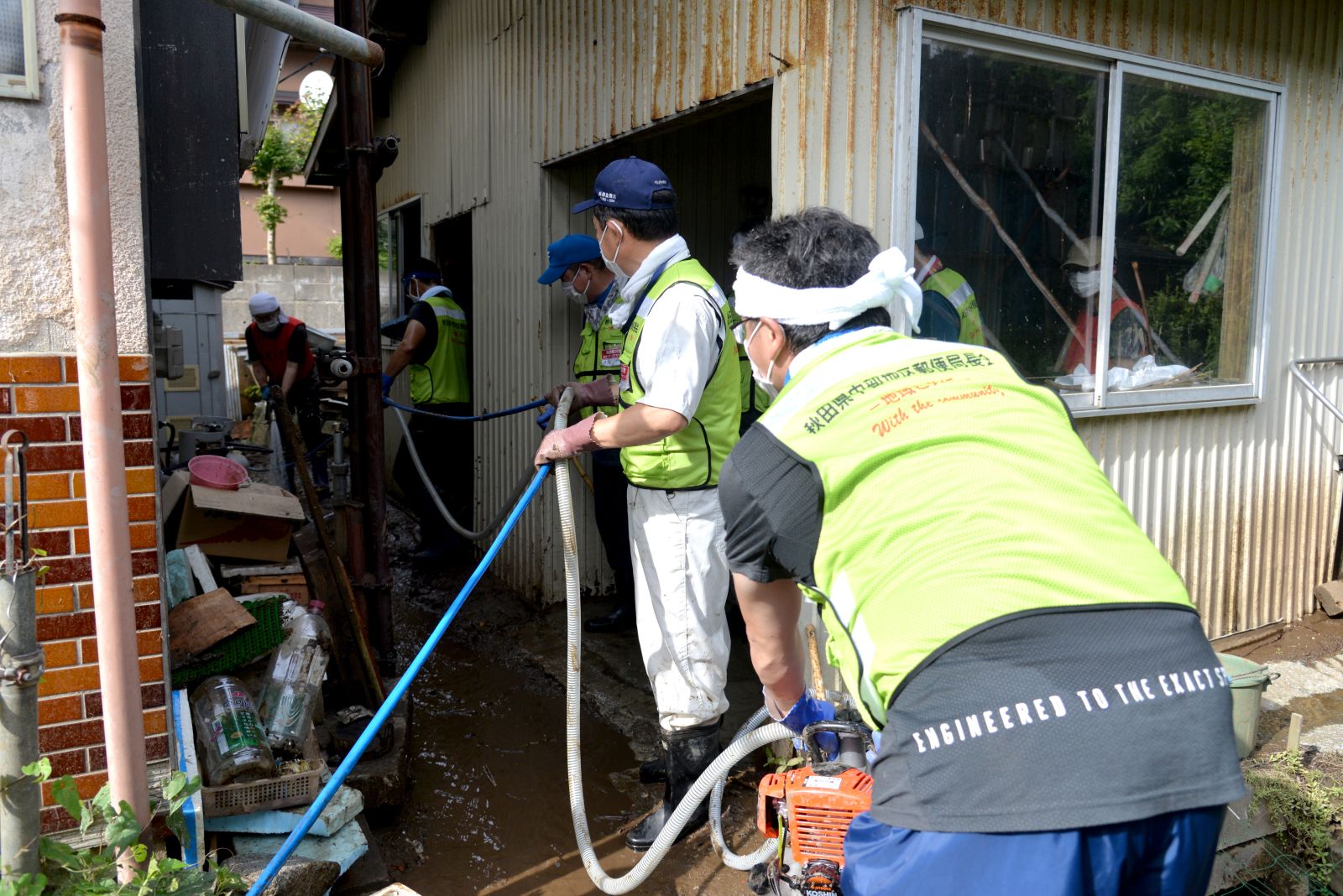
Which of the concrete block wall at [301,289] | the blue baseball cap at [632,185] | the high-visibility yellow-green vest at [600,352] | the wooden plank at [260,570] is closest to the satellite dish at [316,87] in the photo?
the concrete block wall at [301,289]

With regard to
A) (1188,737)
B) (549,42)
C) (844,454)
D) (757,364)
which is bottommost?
(1188,737)

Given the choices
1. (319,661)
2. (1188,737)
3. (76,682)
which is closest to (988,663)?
(1188,737)

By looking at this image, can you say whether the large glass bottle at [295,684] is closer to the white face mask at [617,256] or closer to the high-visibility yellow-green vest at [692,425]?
the high-visibility yellow-green vest at [692,425]

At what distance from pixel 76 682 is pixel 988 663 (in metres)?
2.31

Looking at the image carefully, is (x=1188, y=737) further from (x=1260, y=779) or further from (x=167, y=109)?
(x=167, y=109)

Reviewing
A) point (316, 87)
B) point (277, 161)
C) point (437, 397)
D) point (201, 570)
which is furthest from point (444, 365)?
point (316, 87)

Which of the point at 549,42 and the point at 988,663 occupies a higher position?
the point at 549,42

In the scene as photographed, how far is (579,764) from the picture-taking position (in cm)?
312

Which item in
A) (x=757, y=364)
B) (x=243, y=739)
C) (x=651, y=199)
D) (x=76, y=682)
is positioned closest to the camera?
(x=757, y=364)

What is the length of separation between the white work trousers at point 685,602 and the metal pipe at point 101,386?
1.64 meters

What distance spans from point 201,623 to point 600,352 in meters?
2.42

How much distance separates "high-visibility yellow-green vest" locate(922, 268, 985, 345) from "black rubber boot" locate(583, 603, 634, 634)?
2568 millimetres

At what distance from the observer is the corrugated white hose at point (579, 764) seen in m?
2.49

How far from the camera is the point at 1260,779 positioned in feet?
12.0
